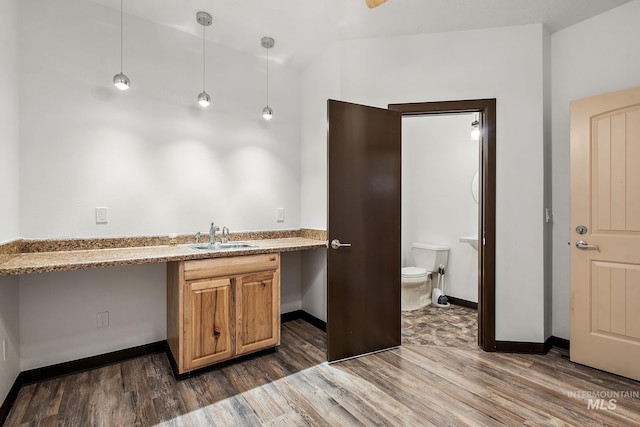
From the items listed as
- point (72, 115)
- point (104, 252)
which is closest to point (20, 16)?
point (72, 115)

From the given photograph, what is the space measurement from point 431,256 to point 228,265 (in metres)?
2.69

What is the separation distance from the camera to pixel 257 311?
2549 millimetres

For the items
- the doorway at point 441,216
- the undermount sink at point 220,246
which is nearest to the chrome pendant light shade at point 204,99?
the undermount sink at point 220,246

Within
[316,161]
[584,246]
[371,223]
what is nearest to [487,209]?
[584,246]

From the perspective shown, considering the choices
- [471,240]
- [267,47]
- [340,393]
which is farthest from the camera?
[471,240]

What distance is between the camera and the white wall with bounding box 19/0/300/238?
225 centimetres

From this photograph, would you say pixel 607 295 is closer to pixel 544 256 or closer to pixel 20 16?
pixel 544 256

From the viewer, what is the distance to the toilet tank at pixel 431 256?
13.2 feet

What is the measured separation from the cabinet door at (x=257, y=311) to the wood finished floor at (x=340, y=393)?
159 mm

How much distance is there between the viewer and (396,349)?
273 cm

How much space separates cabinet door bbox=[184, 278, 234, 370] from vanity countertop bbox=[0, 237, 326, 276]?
9.2 inches

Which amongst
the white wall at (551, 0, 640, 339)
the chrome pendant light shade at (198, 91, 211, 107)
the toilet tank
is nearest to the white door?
the white wall at (551, 0, 640, 339)

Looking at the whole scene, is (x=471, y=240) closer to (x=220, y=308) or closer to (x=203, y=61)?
(x=220, y=308)

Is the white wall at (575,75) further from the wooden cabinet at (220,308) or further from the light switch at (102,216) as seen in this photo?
the light switch at (102,216)
